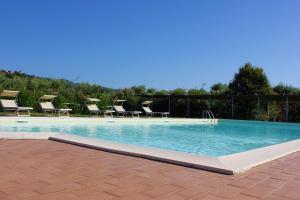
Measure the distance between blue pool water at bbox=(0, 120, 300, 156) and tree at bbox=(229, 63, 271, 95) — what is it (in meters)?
5.61

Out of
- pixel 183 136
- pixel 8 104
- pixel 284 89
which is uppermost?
pixel 284 89

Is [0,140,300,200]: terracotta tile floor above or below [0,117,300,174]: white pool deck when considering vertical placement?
below

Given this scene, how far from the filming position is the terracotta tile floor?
9.15 feet

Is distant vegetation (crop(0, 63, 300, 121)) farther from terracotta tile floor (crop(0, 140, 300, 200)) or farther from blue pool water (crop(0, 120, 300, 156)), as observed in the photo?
terracotta tile floor (crop(0, 140, 300, 200))

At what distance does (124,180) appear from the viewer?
3.26m

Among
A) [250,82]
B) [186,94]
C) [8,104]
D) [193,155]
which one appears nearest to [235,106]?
A: [186,94]

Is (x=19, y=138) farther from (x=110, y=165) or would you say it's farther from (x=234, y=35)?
(x=234, y=35)

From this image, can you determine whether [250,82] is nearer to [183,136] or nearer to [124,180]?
[183,136]

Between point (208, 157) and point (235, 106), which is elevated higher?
point (235, 106)

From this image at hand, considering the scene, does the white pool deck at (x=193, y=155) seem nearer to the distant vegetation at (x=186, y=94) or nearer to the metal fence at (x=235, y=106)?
the distant vegetation at (x=186, y=94)

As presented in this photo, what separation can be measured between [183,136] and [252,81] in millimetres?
13311

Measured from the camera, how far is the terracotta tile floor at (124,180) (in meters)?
2.79

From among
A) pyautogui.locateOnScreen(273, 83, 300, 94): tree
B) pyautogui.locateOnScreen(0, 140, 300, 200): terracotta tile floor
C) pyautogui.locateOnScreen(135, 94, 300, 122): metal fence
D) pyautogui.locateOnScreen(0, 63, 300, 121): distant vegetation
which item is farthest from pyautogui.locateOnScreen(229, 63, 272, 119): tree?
pyautogui.locateOnScreen(0, 140, 300, 200): terracotta tile floor

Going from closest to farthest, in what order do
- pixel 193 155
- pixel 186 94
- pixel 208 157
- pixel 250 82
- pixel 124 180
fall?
pixel 124 180 < pixel 208 157 < pixel 193 155 < pixel 186 94 < pixel 250 82
